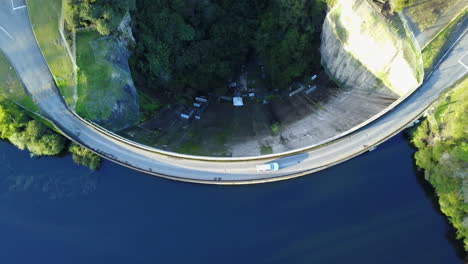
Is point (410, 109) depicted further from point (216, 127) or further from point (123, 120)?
point (123, 120)

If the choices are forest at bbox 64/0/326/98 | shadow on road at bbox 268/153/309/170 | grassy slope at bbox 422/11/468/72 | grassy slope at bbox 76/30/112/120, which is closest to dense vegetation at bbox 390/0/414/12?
grassy slope at bbox 422/11/468/72

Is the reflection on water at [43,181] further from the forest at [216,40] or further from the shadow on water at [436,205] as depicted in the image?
the shadow on water at [436,205]

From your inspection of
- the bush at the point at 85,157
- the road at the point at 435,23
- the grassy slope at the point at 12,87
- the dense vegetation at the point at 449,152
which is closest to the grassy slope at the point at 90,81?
the bush at the point at 85,157

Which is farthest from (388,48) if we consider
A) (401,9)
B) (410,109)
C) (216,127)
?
(216,127)

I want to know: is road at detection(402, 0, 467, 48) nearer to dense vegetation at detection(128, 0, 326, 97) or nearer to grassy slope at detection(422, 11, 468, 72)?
grassy slope at detection(422, 11, 468, 72)

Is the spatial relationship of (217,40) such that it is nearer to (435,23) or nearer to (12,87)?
(12,87)

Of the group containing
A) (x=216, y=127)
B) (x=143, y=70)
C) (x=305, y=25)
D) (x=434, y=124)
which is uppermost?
(x=305, y=25)
